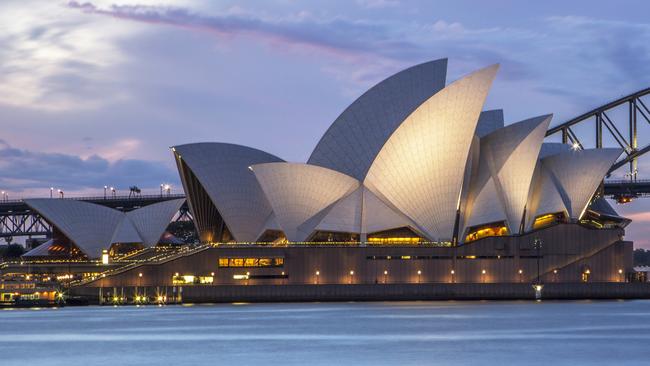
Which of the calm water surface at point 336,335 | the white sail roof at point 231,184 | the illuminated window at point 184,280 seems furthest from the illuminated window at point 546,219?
the illuminated window at point 184,280

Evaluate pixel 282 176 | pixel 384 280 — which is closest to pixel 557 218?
pixel 384 280

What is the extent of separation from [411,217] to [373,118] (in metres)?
8.03

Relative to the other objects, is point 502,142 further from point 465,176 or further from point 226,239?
point 226,239

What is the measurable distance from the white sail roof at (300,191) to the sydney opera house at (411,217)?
8cm

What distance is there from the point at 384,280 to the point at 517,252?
33.9 ft

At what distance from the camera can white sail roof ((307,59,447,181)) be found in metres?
90.2

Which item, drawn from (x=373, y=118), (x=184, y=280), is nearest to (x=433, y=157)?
(x=373, y=118)

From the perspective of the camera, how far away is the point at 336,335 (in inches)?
2349

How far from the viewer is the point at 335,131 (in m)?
94.1

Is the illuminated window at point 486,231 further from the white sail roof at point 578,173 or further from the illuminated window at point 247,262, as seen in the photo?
the illuminated window at point 247,262

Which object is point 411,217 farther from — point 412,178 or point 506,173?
point 506,173

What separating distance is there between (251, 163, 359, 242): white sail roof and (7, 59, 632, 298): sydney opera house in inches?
3.0

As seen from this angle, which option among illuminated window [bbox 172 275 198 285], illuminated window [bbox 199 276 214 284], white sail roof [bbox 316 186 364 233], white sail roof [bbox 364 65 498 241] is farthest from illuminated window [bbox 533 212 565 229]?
illuminated window [bbox 172 275 198 285]

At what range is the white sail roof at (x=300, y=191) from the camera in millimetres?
90875
